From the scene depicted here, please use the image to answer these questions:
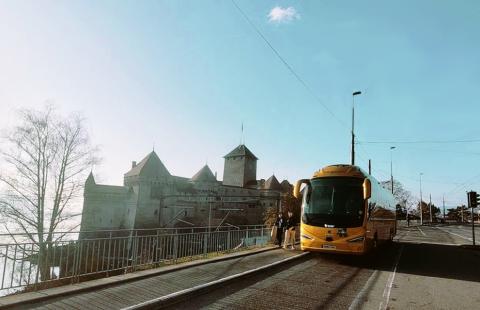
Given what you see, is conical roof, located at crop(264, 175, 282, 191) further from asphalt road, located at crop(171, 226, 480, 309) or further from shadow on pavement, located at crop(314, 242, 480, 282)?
asphalt road, located at crop(171, 226, 480, 309)

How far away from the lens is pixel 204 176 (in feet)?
268

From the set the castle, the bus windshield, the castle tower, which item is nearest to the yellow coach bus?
the bus windshield

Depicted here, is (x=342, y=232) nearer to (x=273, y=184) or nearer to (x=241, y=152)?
(x=273, y=184)

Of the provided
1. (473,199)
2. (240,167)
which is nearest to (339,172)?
(473,199)

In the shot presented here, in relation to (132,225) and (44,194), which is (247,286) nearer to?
(44,194)

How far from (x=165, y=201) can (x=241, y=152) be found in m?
30.7

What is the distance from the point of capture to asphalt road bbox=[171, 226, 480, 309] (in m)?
7.03

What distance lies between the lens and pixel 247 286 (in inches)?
327

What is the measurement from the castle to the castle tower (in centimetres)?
338

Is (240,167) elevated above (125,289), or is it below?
above

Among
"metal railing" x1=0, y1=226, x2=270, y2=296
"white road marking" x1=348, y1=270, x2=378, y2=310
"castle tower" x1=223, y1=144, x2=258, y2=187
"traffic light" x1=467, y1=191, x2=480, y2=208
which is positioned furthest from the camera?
"castle tower" x1=223, y1=144, x2=258, y2=187

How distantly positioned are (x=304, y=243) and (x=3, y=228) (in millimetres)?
23945

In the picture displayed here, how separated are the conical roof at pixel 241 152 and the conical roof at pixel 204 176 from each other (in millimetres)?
13056

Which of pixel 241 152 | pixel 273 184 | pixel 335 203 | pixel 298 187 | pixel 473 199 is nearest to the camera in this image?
pixel 335 203
